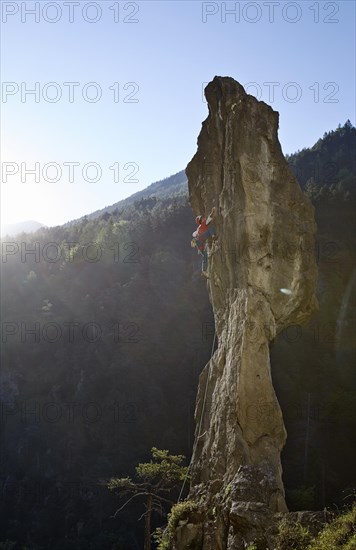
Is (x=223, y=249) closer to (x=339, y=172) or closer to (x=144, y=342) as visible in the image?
(x=144, y=342)

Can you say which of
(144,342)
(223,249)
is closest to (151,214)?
(144,342)

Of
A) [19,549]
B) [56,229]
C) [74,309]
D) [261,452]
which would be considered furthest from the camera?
[56,229]

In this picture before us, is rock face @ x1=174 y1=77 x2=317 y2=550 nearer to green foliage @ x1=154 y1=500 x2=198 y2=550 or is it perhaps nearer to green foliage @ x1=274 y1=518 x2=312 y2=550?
green foliage @ x1=154 y1=500 x2=198 y2=550

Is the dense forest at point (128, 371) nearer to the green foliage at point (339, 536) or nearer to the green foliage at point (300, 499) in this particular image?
the green foliage at point (300, 499)

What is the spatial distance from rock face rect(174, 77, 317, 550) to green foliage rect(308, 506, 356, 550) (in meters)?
2.34

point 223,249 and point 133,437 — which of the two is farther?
point 133,437

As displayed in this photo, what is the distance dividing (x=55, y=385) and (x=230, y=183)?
5267 centimetres

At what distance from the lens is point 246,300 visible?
45.5 feet

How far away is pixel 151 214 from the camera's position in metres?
86.8

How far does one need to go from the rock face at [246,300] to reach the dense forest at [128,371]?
20735 millimetres

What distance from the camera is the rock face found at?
12430 millimetres

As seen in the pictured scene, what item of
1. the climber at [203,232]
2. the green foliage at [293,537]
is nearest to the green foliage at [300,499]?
the climber at [203,232]

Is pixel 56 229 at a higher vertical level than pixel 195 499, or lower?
higher

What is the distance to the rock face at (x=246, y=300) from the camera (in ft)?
40.8
